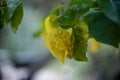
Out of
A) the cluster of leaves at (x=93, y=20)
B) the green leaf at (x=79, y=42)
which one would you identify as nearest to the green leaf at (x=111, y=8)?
the cluster of leaves at (x=93, y=20)

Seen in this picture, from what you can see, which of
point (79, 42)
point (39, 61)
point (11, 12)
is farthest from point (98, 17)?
point (39, 61)

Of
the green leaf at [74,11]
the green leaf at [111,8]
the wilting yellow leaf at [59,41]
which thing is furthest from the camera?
the wilting yellow leaf at [59,41]

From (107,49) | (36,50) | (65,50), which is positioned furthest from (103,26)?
(36,50)

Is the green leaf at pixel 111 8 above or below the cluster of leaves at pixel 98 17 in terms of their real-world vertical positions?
above

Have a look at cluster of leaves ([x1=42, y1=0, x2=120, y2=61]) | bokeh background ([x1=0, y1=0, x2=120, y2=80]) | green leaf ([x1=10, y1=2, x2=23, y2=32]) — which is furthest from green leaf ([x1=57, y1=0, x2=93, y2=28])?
bokeh background ([x1=0, y1=0, x2=120, y2=80])

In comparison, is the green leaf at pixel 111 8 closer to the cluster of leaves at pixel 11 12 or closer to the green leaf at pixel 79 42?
the green leaf at pixel 79 42

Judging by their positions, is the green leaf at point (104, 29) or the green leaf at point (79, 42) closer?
the green leaf at point (104, 29)
